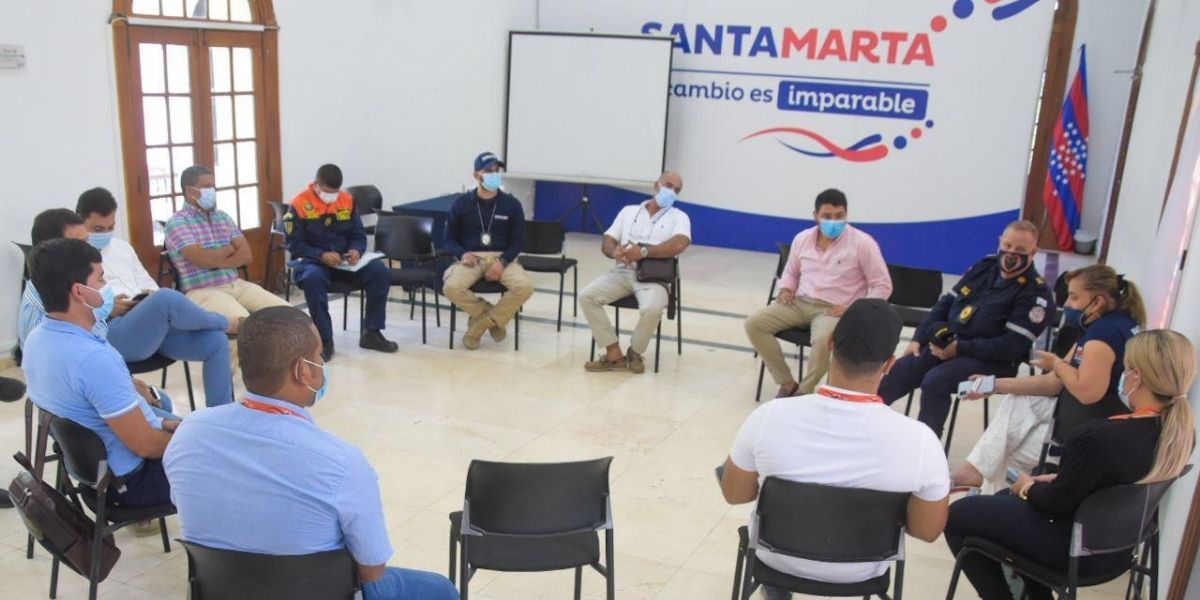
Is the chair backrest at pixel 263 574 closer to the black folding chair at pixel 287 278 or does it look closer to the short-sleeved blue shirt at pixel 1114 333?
the short-sleeved blue shirt at pixel 1114 333

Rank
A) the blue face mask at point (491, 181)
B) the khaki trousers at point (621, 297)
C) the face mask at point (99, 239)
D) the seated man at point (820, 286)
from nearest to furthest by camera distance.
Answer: the face mask at point (99, 239)
the seated man at point (820, 286)
the khaki trousers at point (621, 297)
the blue face mask at point (491, 181)

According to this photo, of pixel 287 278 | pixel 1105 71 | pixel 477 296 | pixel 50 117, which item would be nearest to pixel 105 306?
pixel 50 117

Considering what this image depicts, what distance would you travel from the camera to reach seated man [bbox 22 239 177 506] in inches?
112

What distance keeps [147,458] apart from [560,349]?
3.46 metres

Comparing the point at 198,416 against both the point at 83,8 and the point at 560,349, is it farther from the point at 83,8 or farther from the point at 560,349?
the point at 83,8

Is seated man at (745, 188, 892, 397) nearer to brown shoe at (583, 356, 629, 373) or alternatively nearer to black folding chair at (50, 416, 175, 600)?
brown shoe at (583, 356, 629, 373)

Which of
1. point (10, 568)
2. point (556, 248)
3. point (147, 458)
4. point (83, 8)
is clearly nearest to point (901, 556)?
point (147, 458)

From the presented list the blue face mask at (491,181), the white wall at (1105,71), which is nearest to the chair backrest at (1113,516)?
the blue face mask at (491,181)

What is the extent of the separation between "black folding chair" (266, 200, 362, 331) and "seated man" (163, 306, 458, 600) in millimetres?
3964

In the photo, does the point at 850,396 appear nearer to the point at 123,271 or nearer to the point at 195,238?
the point at 123,271

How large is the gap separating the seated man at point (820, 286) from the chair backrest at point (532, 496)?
269cm

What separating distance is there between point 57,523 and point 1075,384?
3.48 m

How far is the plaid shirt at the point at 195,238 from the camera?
500 centimetres

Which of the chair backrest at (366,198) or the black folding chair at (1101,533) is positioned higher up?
the chair backrest at (366,198)
